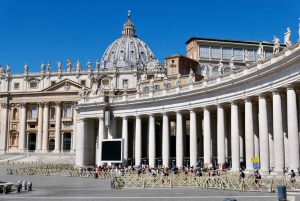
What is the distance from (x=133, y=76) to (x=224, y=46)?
2998 centimetres

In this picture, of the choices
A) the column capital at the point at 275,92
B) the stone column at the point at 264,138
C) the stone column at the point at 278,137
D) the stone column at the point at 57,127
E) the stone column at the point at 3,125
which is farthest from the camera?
the stone column at the point at 3,125

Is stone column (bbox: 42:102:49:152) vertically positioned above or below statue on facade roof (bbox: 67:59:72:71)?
below

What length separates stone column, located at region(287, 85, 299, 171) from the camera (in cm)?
3725

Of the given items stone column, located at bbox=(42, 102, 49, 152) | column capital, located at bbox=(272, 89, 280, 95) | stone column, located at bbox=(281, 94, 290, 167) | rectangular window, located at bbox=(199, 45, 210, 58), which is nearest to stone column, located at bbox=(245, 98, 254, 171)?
stone column, located at bbox=(281, 94, 290, 167)

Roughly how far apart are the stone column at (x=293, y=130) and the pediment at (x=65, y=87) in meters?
94.2

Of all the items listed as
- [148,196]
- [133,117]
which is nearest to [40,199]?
[148,196]

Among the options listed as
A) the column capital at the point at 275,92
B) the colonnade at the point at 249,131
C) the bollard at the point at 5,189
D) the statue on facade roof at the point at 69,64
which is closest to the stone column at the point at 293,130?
the colonnade at the point at 249,131

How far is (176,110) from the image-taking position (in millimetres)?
57938

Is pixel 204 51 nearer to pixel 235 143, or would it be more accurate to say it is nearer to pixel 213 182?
pixel 235 143

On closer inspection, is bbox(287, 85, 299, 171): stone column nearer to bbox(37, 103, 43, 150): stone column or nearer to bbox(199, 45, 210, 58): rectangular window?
bbox(199, 45, 210, 58): rectangular window

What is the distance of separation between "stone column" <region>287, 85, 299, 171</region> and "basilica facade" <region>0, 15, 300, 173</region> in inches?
3.4

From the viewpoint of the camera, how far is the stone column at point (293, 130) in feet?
122

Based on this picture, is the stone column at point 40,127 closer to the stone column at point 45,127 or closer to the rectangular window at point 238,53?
the stone column at point 45,127

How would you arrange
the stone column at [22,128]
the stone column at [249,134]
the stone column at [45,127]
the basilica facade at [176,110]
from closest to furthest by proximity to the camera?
the basilica facade at [176,110]
the stone column at [249,134]
the stone column at [45,127]
the stone column at [22,128]
